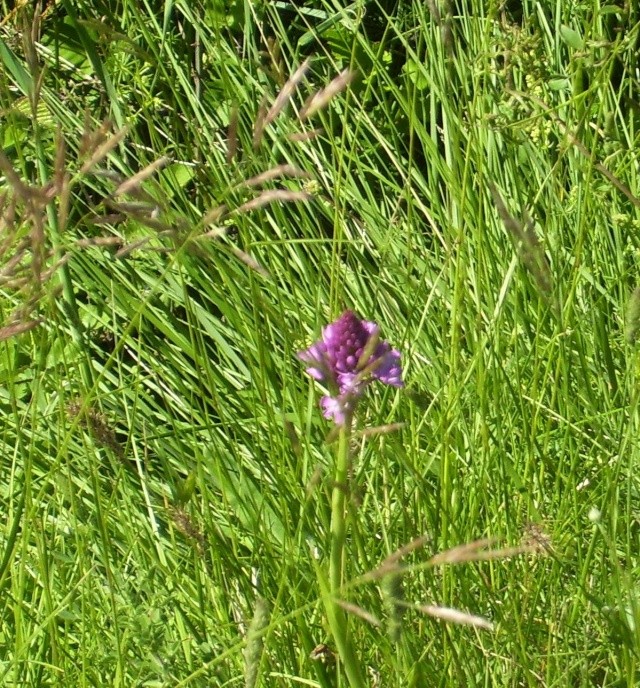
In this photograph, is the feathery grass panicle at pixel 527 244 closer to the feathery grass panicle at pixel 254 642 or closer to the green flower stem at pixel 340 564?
the green flower stem at pixel 340 564

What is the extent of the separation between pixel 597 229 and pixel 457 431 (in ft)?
1.96

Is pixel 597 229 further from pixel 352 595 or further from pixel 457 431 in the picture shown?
pixel 352 595

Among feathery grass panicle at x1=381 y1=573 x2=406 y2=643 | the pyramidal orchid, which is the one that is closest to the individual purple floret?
the pyramidal orchid

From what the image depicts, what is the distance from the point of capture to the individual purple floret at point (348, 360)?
70 centimetres

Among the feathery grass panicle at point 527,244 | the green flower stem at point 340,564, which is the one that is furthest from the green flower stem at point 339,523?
the feathery grass panicle at point 527,244

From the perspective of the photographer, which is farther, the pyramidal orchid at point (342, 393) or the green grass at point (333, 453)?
the green grass at point (333, 453)

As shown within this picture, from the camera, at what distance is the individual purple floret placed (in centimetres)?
70

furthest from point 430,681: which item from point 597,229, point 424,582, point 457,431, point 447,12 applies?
point 597,229

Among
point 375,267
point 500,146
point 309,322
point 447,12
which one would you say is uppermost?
point 447,12

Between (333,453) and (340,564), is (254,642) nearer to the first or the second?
(340,564)

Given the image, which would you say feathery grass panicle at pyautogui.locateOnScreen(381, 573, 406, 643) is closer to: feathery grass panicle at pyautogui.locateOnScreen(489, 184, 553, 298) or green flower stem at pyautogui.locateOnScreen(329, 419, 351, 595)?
green flower stem at pyautogui.locateOnScreen(329, 419, 351, 595)

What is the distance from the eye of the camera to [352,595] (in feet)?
2.87

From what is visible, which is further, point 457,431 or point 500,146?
point 500,146

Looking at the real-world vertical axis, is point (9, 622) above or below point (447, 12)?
below
